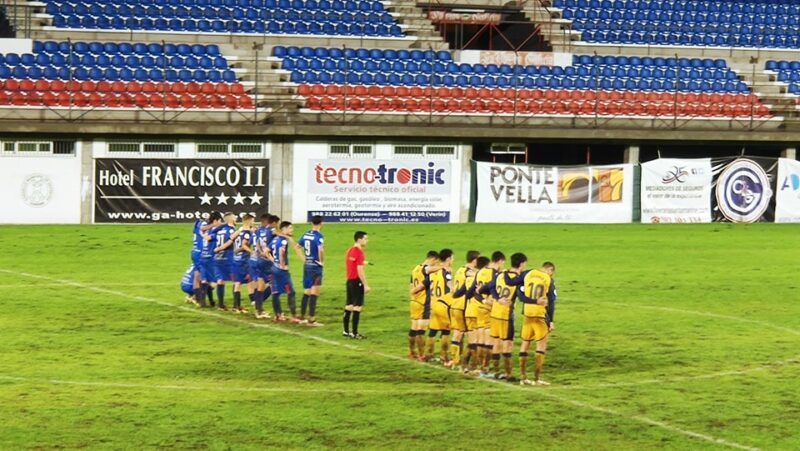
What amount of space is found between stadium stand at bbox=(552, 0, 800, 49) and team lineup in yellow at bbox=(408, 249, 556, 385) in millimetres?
39597

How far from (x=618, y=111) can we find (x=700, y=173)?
4452mm

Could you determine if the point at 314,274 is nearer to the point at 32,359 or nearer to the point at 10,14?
the point at 32,359

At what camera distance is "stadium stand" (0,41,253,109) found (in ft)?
154

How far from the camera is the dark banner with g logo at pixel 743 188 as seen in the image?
51312 mm

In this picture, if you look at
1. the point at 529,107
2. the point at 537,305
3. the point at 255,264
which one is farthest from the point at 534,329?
the point at 529,107

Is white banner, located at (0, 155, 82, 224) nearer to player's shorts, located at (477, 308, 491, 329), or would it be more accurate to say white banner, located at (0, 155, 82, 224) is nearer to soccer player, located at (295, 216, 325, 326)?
soccer player, located at (295, 216, 325, 326)

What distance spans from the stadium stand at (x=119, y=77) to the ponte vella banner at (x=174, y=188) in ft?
9.26

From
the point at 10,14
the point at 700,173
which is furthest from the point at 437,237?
the point at 10,14

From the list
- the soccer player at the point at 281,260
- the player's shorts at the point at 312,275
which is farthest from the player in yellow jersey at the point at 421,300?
the soccer player at the point at 281,260

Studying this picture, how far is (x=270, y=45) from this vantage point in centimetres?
5475

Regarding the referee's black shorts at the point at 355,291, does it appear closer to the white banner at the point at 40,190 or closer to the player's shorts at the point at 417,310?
the player's shorts at the point at 417,310

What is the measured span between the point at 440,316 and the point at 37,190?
26.6 metres

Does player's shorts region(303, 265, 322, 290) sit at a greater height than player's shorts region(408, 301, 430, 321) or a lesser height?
greater

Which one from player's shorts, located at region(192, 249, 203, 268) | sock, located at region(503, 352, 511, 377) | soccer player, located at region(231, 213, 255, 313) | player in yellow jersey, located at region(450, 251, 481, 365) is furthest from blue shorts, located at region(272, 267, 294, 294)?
sock, located at region(503, 352, 511, 377)
